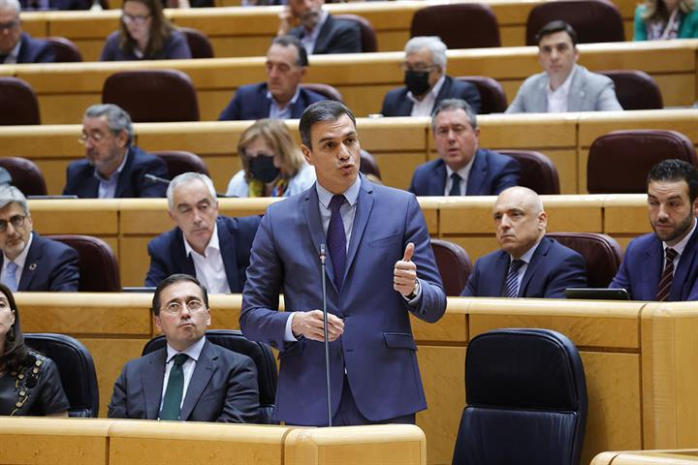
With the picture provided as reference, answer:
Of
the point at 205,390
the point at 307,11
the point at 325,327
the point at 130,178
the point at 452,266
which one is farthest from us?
the point at 307,11

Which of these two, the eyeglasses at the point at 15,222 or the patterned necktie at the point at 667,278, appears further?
the eyeglasses at the point at 15,222

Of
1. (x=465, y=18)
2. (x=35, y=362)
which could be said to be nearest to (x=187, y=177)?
(x=35, y=362)

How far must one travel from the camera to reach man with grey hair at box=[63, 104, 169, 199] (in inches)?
118

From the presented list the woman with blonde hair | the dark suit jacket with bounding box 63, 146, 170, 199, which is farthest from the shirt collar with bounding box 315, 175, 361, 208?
the woman with blonde hair

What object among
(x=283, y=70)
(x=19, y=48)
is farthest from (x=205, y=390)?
(x=19, y=48)

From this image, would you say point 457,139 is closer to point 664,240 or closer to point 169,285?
point 664,240

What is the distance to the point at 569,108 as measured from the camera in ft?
10.5

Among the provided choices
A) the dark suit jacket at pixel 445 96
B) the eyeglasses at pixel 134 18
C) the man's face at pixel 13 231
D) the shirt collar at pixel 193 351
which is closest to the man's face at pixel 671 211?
the shirt collar at pixel 193 351

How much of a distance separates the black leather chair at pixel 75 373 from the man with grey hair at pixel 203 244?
0.45 meters

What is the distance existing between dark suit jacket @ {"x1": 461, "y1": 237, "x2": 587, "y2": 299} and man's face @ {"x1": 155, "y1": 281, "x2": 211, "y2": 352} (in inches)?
20.4

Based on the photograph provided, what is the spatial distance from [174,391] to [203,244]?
0.53m

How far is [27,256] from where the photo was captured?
8.31ft

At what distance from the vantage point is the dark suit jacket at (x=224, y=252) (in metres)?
2.47

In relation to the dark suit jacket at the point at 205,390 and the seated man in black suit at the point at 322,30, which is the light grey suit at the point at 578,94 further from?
the dark suit jacket at the point at 205,390
